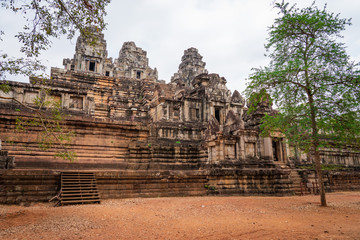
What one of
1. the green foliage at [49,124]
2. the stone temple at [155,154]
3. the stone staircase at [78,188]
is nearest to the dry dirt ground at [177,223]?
the stone staircase at [78,188]

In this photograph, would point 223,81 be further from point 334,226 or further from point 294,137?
point 334,226

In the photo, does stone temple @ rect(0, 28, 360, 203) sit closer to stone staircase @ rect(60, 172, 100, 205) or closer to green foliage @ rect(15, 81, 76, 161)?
stone staircase @ rect(60, 172, 100, 205)

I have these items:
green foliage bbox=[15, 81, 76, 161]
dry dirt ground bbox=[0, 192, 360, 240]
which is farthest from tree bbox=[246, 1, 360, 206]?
green foliage bbox=[15, 81, 76, 161]

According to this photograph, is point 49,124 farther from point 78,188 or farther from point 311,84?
point 311,84

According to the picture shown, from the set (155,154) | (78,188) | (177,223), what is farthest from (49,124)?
(155,154)

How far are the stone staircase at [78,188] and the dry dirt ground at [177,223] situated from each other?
2.66ft

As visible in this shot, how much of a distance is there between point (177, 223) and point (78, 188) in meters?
4.78

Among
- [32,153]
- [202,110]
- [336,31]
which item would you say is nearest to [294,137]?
[336,31]

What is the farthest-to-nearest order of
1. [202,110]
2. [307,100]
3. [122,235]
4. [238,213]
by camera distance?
[202,110], [307,100], [238,213], [122,235]

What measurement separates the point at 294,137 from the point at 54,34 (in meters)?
9.42

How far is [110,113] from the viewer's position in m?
25.0

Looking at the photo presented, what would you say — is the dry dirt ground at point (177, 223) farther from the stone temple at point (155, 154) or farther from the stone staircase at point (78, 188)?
the stone temple at point (155, 154)

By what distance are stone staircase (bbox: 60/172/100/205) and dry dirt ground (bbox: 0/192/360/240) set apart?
81 centimetres

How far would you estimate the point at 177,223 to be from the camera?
6.58 m
